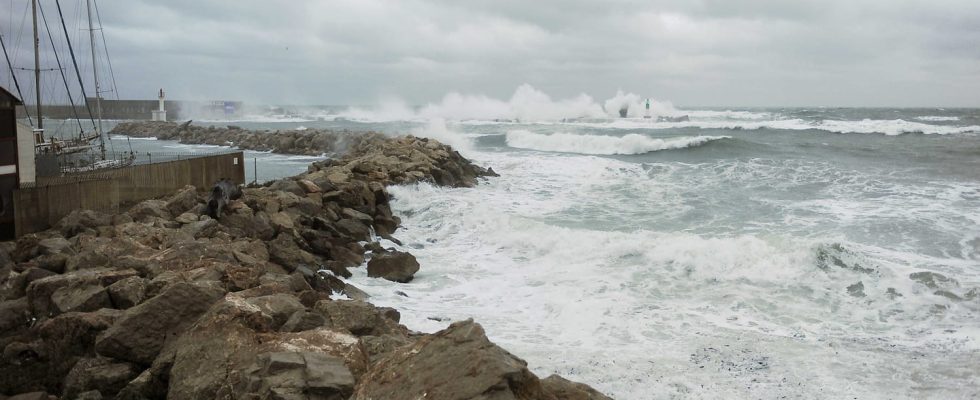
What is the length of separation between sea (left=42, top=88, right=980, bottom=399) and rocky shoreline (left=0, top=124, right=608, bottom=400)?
178cm

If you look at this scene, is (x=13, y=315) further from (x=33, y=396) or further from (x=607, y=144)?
(x=607, y=144)

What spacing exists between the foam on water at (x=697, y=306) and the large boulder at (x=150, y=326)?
303 centimetres

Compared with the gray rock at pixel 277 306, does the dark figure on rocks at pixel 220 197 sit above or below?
above

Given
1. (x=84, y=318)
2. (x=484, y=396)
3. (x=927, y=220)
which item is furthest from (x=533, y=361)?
(x=927, y=220)

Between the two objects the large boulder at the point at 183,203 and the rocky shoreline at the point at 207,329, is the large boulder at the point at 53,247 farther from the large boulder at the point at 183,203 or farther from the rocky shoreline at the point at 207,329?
the large boulder at the point at 183,203

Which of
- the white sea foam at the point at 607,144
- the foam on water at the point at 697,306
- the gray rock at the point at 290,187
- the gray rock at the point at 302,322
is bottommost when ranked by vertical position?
the foam on water at the point at 697,306

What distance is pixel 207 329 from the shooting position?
499cm

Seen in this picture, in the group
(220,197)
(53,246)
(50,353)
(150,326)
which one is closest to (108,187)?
(220,197)

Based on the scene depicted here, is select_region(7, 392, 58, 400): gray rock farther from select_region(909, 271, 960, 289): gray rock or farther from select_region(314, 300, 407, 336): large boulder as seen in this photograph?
select_region(909, 271, 960, 289): gray rock

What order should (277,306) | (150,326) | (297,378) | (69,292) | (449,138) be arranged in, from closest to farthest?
(297,378) → (150,326) → (277,306) → (69,292) → (449,138)

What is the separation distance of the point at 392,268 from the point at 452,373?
6.57m

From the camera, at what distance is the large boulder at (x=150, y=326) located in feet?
16.7

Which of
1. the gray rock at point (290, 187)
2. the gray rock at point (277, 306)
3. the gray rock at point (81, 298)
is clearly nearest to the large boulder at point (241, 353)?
the gray rock at point (277, 306)

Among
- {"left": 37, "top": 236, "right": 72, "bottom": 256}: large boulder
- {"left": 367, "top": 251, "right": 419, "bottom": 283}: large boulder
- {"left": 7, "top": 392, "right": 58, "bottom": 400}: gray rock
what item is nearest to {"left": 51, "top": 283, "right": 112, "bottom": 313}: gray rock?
{"left": 7, "top": 392, "right": 58, "bottom": 400}: gray rock
